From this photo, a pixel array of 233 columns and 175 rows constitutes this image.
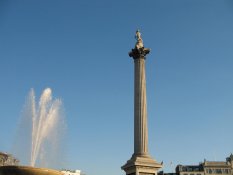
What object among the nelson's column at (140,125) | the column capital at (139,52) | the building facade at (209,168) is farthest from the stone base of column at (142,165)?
the building facade at (209,168)

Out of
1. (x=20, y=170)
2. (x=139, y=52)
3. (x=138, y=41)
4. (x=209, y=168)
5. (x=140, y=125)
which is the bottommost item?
(x=20, y=170)

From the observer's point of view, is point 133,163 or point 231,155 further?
point 231,155

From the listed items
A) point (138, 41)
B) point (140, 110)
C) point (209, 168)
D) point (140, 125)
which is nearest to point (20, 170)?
point (140, 125)

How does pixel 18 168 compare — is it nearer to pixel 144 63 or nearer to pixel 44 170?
pixel 44 170

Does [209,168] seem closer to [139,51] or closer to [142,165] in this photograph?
[139,51]

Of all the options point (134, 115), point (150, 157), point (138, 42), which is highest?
point (138, 42)

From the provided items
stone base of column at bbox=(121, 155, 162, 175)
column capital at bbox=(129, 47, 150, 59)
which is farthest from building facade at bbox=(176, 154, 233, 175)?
stone base of column at bbox=(121, 155, 162, 175)

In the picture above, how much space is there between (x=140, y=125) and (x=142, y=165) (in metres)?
4.78

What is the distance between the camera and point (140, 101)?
124 ft

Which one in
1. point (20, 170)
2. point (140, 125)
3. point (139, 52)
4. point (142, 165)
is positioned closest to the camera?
point (20, 170)

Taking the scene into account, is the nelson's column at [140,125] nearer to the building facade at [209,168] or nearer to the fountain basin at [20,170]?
the fountain basin at [20,170]

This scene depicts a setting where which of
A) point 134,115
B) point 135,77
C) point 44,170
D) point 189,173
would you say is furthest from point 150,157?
point 189,173

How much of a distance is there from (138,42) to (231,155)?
62.0m

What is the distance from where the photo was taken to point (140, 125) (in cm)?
3647
